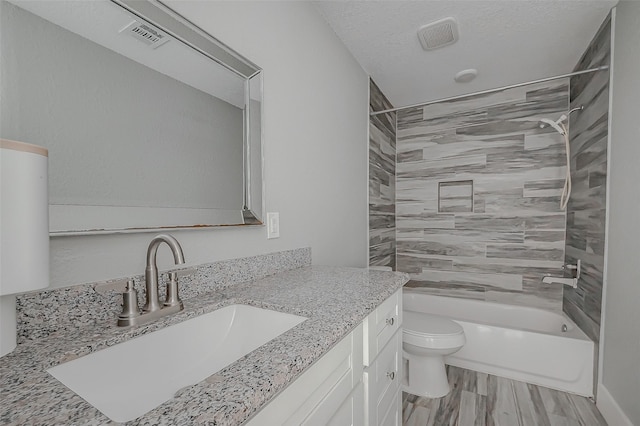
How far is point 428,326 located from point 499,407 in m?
0.58

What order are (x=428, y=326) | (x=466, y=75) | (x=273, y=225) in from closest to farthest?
(x=273, y=225)
(x=428, y=326)
(x=466, y=75)

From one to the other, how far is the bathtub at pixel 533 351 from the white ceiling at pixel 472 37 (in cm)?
202

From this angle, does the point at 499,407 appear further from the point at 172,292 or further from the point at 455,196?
the point at 172,292

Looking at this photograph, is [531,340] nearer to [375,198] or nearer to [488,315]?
[488,315]

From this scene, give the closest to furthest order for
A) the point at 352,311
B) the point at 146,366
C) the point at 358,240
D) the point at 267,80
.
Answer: the point at 146,366, the point at 352,311, the point at 267,80, the point at 358,240

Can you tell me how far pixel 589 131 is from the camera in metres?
2.04

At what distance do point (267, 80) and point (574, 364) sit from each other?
8.30 feet

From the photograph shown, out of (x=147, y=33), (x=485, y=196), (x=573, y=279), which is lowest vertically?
(x=573, y=279)

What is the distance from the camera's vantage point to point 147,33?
0.86m

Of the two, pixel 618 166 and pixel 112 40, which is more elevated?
pixel 112 40

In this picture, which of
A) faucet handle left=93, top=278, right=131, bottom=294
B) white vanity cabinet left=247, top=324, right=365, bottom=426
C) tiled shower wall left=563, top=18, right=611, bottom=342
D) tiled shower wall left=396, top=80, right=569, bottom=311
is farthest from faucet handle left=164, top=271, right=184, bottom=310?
tiled shower wall left=396, top=80, right=569, bottom=311

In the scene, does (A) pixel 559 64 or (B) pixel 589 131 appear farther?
(A) pixel 559 64

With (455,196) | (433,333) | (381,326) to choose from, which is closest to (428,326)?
(433,333)

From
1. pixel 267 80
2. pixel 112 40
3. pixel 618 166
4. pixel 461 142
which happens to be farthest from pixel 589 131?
pixel 112 40
